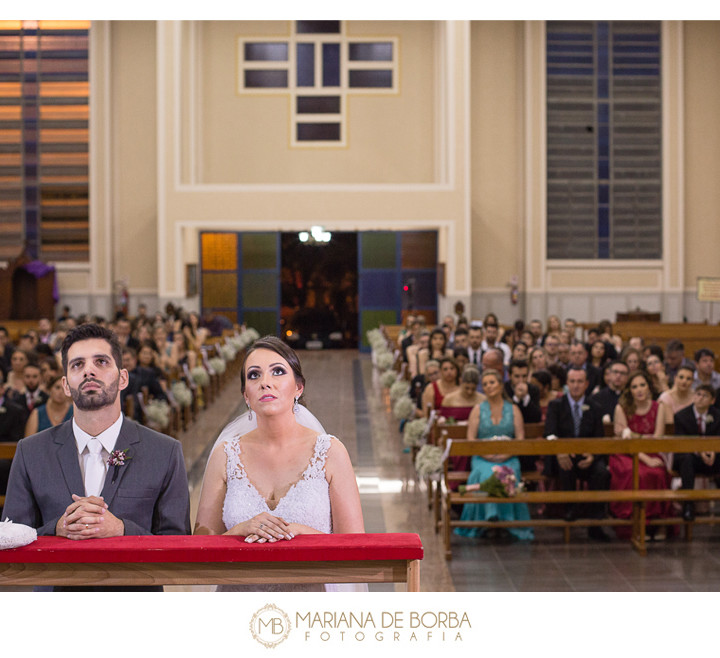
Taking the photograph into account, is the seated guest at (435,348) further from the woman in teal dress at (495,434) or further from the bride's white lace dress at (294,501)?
the bride's white lace dress at (294,501)

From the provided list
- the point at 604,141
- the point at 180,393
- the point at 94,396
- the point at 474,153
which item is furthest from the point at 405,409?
the point at 604,141

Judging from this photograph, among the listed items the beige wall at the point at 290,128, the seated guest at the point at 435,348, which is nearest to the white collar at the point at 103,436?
the seated guest at the point at 435,348

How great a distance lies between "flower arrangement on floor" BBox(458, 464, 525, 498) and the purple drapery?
15.8 m

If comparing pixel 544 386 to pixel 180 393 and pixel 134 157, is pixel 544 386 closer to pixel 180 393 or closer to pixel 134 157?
pixel 180 393

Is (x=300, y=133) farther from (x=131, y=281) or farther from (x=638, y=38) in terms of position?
(x=638, y=38)

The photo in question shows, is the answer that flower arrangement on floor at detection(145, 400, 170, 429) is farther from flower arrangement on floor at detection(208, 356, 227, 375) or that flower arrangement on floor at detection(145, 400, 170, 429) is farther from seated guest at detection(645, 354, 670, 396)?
flower arrangement on floor at detection(208, 356, 227, 375)

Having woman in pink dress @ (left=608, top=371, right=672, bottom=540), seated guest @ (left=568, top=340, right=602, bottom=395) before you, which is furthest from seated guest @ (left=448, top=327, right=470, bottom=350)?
woman in pink dress @ (left=608, top=371, right=672, bottom=540)

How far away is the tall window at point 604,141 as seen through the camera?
75.3 ft

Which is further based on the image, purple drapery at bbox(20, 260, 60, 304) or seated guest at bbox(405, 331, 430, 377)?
purple drapery at bbox(20, 260, 60, 304)

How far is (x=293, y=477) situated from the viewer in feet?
9.93

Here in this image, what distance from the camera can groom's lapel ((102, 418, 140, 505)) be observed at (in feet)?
9.61

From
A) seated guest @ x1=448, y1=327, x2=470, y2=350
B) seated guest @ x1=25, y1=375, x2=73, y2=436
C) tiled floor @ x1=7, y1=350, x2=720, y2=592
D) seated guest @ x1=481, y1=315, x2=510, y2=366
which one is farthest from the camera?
seated guest @ x1=481, y1=315, x2=510, y2=366

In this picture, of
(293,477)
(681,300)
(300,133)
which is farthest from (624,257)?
(293,477)
